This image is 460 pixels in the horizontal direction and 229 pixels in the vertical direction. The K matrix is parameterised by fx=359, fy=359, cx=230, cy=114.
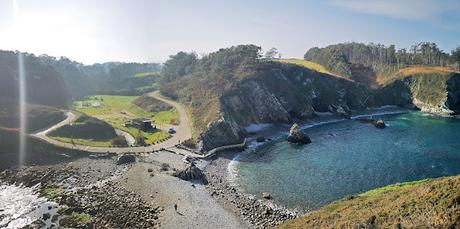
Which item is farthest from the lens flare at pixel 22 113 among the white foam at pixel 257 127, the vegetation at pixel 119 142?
the white foam at pixel 257 127

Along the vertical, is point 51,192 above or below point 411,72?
below

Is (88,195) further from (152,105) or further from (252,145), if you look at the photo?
(152,105)

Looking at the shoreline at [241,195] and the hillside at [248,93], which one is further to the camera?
the hillside at [248,93]

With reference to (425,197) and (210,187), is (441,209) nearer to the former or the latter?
(425,197)

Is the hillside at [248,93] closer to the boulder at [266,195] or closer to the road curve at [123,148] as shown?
the road curve at [123,148]

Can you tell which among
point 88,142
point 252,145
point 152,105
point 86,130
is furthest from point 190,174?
point 152,105

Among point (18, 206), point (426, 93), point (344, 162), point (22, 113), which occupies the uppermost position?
point (426, 93)
